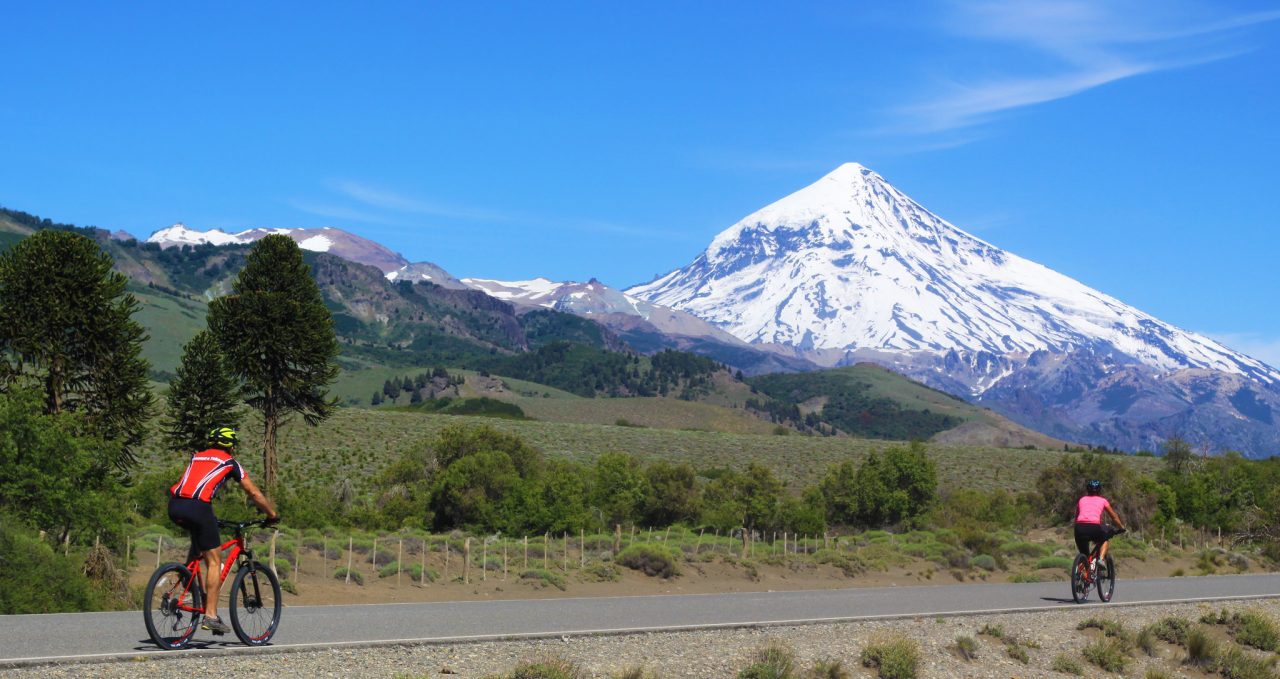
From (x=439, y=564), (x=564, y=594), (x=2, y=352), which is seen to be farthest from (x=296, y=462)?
(x=564, y=594)

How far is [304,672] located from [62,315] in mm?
30082

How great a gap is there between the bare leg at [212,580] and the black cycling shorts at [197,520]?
0.10 m

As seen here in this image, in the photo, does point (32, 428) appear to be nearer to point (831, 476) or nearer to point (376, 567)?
point (376, 567)

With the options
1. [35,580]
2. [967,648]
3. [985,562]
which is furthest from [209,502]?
[985,562]

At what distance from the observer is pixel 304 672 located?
43.4 feet

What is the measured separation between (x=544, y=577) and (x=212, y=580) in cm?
1975

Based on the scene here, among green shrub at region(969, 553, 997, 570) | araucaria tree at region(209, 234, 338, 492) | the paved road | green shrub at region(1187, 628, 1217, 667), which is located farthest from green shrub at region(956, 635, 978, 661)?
araucaria tree at region(209, 234, 338, 492)

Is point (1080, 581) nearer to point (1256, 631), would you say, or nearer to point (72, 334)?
point (1256, 631)

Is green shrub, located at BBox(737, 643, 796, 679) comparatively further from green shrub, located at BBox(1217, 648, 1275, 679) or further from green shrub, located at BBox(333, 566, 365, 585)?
green shrub, located at BBox(333, 566, 365, 585)

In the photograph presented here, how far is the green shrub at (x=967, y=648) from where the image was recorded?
18969mm

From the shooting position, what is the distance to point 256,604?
46.6 ft

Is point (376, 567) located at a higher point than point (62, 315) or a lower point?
lower

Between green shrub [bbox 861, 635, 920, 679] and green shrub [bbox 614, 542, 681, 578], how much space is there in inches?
699

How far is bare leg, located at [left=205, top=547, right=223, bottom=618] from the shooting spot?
13.6 metres
